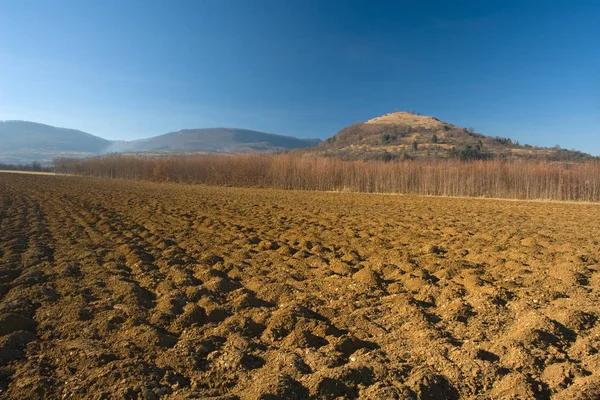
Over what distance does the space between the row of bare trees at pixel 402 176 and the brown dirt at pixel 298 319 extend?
26.7 metres

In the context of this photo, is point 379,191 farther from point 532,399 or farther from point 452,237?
point 532,399

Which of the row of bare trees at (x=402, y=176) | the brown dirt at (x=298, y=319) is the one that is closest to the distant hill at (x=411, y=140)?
the row of bare trees at (x=402, y=176)

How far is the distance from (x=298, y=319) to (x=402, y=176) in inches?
1384

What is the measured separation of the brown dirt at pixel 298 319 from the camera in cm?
291

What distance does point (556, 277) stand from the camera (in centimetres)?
Answer: 556

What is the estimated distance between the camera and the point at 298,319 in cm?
411

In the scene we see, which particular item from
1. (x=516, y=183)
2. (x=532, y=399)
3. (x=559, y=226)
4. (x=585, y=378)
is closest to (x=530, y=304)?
(x=585, y=378)

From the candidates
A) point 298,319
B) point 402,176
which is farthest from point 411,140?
point 298,319

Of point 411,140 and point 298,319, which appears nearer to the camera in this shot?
point 298,319

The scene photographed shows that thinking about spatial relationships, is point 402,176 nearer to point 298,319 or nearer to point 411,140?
point 298,319

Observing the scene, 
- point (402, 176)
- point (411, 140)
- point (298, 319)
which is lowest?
point (298, 319)

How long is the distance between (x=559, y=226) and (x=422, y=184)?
2546 cm

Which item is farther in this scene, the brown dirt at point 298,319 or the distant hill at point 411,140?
the distant hill at point 411,140

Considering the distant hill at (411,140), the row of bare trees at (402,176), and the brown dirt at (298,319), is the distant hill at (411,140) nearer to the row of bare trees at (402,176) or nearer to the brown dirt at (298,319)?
the row of bare trees at (402,176)
